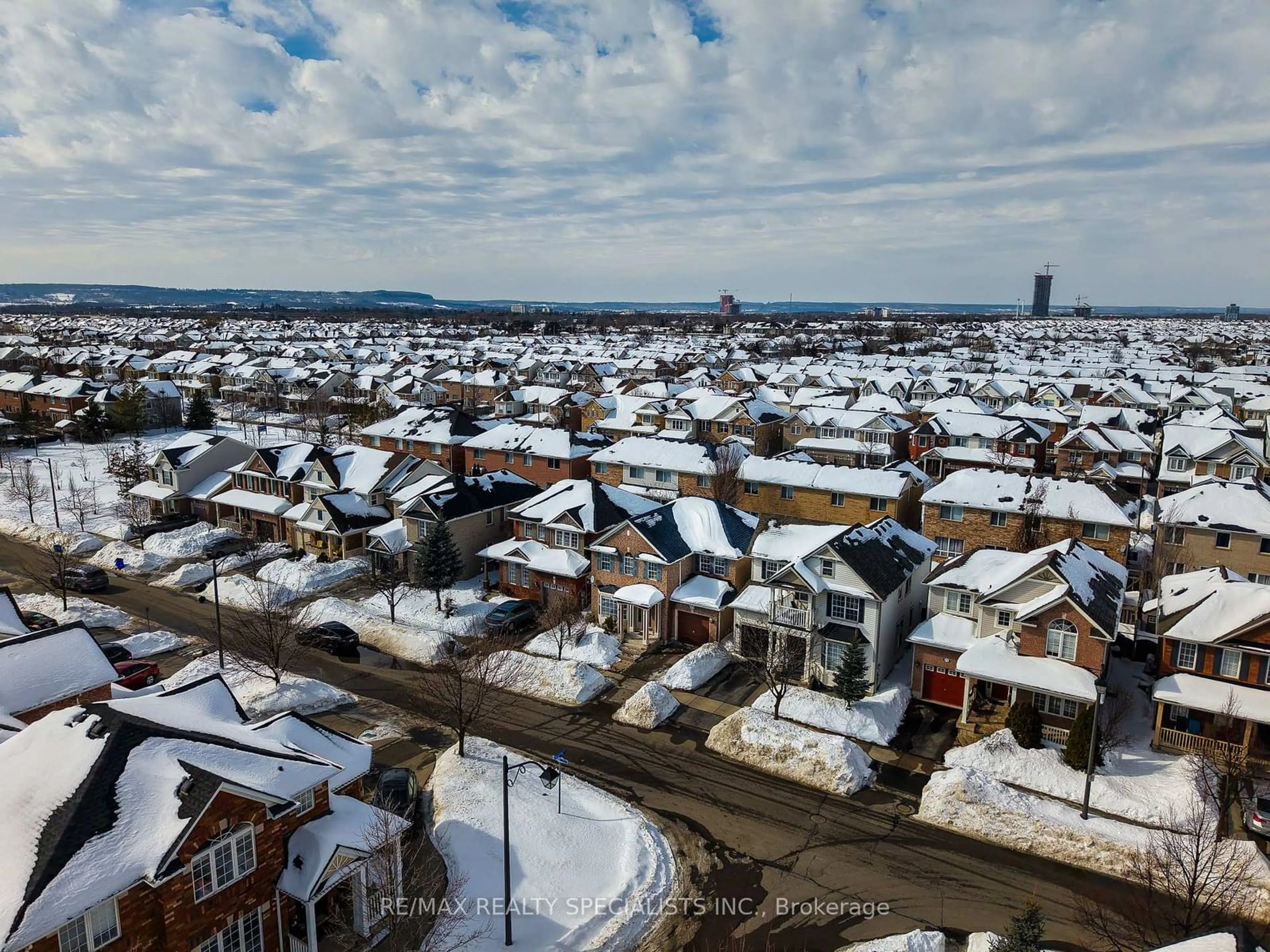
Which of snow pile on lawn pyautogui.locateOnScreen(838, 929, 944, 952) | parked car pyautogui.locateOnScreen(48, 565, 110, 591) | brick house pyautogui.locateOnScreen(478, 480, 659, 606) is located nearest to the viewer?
snow pile on lawn pyautogui.locateOnScreen(838, 929, 944, 952)

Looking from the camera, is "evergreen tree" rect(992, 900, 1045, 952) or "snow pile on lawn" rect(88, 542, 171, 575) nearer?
"evergreen tree" rect(992, 900, 1045, 952)

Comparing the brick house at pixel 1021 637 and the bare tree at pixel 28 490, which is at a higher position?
the brick house at pixel 1021 637

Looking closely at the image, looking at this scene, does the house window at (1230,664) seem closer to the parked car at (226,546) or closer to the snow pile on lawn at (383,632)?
the snow pile on lawn at (383,632)

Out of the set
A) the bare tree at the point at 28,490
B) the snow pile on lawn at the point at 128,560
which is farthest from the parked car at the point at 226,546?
the bare tree at the point at 28,490

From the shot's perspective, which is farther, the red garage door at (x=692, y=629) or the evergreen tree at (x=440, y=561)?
the evergreen tree at (x=440, y=561)

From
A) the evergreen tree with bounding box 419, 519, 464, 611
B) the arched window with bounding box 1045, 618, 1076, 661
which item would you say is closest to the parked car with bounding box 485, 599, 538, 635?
the evergreen tree with bounding box 419, 519, 464, 611

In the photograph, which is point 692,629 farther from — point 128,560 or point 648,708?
point 128,560

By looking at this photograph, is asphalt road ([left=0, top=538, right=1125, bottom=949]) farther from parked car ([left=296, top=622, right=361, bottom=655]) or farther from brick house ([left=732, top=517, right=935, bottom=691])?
parked car ([left=296, top=622, right=361, bottom=655])
